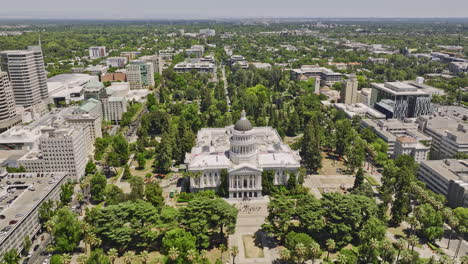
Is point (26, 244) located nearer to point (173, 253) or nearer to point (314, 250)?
point (173, 253)

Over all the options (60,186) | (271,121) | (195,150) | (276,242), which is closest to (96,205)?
(60,186)

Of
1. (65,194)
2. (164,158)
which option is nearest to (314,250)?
(164,158)

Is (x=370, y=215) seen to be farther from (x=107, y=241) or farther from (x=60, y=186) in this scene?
(x=60, y=186)

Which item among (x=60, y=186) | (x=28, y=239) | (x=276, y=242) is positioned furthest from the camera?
(x=60, y=186)

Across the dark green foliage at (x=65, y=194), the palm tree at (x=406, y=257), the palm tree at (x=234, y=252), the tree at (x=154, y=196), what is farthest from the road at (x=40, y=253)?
the palm tree at (x=406, y=257)

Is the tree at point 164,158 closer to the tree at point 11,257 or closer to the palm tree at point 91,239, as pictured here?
the palm tree at point 91,239

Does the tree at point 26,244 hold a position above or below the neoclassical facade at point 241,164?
below
